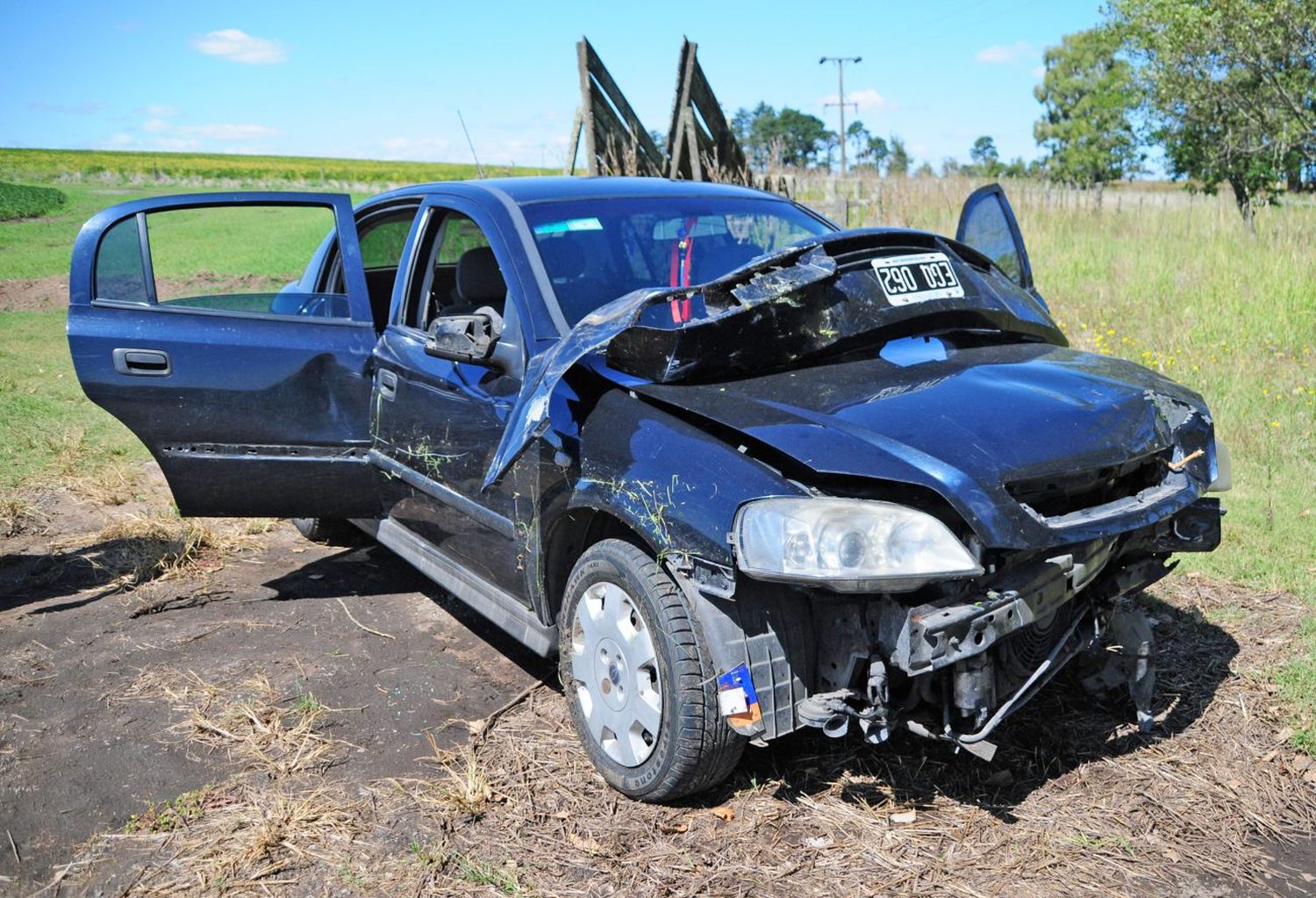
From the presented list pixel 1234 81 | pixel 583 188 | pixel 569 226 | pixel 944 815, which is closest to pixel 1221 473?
pixel 944 815

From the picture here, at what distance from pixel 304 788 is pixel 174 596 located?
7.06 ft

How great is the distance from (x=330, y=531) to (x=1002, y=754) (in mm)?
3645

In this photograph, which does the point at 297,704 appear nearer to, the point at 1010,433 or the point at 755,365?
the point at 755,365

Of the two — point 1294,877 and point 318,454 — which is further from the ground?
point 318,454

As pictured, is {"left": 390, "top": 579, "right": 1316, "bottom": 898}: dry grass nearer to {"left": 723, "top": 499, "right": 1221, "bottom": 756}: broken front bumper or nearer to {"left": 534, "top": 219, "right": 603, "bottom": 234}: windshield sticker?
{"left": 723, "top": 499, "right": 1221, "bottom": 756}: broken front bumper

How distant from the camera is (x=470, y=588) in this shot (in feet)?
12.6

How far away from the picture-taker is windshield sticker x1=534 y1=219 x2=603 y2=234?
3.70m

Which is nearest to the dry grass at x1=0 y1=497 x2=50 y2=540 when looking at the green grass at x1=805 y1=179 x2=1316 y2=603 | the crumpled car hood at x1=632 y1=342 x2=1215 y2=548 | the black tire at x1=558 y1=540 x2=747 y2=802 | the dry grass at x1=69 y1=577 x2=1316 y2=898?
the dry grass at x1=69 y1=577 x2=1316 y2=898

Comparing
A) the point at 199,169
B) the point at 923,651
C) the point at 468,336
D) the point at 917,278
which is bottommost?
the point at 923,651

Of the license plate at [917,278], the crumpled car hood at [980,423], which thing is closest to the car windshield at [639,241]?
the license plate at [917,278]

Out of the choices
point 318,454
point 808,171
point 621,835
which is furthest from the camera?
point 808,171

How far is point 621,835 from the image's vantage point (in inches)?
115

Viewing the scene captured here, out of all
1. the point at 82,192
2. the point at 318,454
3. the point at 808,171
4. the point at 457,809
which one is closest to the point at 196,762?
the point at 457,809

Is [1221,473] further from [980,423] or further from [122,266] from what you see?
[122,266]
